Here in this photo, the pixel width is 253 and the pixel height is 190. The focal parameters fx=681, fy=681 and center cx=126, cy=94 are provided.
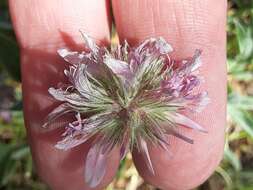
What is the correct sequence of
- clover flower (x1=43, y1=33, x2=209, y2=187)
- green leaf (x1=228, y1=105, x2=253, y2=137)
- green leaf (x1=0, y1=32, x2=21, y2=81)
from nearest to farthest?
clover flower (x1=43, y1=33, x2=209, y2=187) < green leaf (x1=228, y1=105, x2=253, y2=137) < green leaf (x1=0, y1=32, x2=21, y2=81)

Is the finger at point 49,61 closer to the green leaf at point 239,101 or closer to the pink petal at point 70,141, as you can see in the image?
the pink petal at point 70,141

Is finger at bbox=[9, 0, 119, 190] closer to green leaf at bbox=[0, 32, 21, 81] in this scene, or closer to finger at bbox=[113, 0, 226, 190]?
finger at bbox=[113, 0, 226, 190]

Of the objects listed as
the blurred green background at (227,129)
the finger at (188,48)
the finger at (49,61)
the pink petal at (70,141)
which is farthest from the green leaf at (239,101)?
the pink petal at (70,141)

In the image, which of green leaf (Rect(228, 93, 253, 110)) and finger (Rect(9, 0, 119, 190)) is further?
green leaf (Rect(228, 93, 253, 110))

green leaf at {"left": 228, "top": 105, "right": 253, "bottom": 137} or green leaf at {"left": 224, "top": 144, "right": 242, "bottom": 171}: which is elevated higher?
green leaf at {"left": 228, "top": 105, "right": 253, "bottom": 137}

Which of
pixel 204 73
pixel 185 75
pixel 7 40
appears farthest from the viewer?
pixel 7 40

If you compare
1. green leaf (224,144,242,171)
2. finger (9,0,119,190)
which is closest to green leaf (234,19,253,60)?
green leaf (224,144,242,171)

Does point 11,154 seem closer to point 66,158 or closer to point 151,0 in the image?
point 66,158

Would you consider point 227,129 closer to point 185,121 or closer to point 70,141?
point 185,121

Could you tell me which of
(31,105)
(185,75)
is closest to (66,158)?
(31,105)
